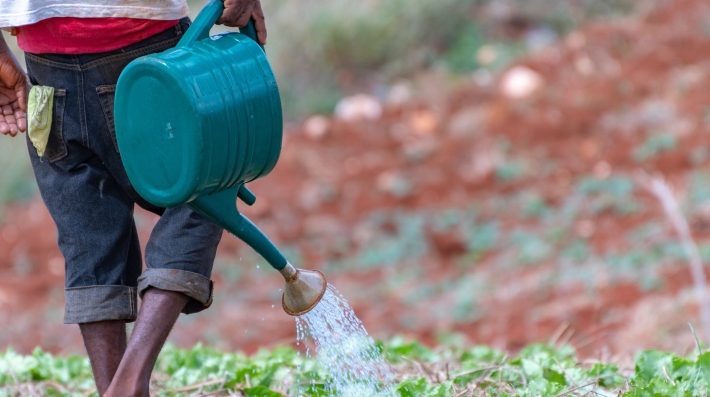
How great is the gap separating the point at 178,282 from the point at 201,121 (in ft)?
1.30

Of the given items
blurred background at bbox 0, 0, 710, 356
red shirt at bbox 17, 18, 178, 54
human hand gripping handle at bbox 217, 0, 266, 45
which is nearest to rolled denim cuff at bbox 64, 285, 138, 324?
red shirt at bbox 17, 18, 178, 54

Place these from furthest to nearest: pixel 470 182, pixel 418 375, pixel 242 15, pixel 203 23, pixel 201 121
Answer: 1. pixel 470 182
2. pixel 418 375
3. pixel 242 15
4. pixel 203 23
5. pixel 201 121

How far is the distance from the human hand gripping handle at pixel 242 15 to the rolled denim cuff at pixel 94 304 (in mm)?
629

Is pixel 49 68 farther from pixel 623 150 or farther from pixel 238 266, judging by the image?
pixel 623 150

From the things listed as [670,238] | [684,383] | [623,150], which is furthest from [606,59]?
[684,383]

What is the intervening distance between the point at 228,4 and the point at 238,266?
4725mm

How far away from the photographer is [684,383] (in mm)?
2104

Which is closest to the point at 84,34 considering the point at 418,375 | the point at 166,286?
the point at 166,286

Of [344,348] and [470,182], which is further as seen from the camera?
[470,182]

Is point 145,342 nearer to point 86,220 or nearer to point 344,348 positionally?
point 86,220

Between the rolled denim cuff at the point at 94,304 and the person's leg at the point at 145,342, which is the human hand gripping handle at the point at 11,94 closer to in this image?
the rolled denim cuff at the point at 94,304

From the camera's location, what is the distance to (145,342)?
1.84m

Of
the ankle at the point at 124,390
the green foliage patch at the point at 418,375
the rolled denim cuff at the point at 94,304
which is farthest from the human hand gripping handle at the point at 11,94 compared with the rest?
the green foliage patch at the point at 418,375

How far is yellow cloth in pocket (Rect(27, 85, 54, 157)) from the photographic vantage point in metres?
→ 1.91
